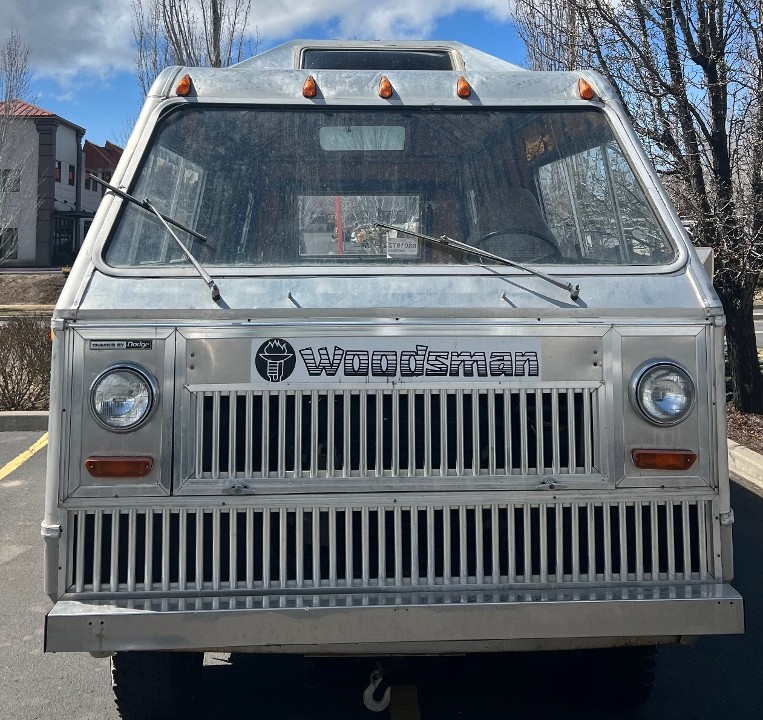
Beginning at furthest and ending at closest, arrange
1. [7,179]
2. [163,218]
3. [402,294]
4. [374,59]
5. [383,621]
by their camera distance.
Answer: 1. [7,179]
2. [374,59]
3. [163,218]
4. [402,294]
5. [383,621]

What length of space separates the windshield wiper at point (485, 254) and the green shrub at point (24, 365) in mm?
7749

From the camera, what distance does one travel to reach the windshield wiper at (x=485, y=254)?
325cm

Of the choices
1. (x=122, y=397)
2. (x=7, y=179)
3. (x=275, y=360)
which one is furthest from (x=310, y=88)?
→ (x=7, y=179)

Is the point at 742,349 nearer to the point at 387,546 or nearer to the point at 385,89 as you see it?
the point at 385,89

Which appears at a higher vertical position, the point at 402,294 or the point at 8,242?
the point at 8,242

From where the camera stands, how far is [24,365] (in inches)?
410

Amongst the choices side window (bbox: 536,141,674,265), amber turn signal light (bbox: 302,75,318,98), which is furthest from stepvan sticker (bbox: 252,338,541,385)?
amber turn signal light (bbox: 302,75,318,98)

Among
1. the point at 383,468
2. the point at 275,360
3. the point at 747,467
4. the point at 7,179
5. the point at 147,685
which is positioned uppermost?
the point at 7,179

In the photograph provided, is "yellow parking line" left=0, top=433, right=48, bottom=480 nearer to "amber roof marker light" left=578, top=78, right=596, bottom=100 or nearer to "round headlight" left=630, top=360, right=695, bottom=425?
"amber roof marker light" left=578, top=78, right=596, bottom=100

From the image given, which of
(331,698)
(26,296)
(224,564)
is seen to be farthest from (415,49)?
(26,296)

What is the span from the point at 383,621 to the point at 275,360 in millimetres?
917

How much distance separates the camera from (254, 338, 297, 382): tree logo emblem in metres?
3.03

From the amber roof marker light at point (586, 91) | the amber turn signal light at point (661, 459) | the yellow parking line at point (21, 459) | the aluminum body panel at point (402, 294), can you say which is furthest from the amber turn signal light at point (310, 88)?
the yellow parking line at point (21, 459)

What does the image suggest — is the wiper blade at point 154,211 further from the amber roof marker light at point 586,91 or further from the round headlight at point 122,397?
the amber roof marker light at point 586,91
